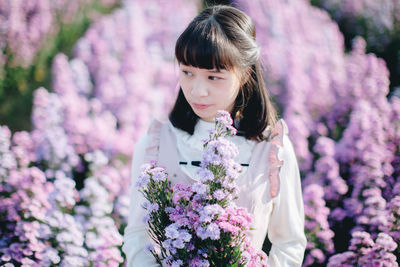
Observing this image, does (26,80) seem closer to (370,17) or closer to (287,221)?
(287,221)

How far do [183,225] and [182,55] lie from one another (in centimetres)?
57

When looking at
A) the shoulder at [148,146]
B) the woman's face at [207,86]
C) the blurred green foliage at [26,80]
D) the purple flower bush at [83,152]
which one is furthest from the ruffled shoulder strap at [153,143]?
the blurred green foliage at [26,80]

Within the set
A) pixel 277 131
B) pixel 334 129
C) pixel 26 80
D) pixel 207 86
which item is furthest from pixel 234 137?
pixel 26 80

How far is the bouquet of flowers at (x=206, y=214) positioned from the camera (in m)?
0.86

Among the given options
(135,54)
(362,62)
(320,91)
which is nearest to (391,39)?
(362,62)

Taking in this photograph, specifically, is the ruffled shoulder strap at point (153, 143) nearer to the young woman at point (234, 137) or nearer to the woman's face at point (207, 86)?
the young woman at point (234, 137)

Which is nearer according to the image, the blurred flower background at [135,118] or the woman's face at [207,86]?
the woman's face at [207,86]

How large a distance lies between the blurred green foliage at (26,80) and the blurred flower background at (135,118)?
15 millimetres

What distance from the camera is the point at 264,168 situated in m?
1.35

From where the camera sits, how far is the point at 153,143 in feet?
4.60

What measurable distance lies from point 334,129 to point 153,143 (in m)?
2.06

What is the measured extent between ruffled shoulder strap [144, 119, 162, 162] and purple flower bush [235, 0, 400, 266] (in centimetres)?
94

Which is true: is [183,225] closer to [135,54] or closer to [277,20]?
[135,54]

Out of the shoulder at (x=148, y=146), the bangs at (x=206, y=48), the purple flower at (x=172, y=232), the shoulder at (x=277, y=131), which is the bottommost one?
the shoulder at (x=148, y=146)
